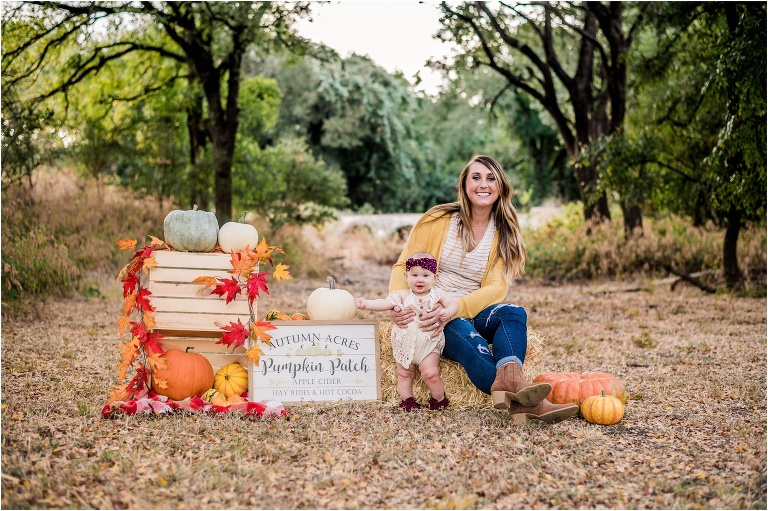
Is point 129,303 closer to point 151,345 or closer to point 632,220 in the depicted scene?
point 151,345

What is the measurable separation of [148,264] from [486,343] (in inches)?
76.9

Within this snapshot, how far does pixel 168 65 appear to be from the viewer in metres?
14.6

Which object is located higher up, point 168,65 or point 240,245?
point 168,65

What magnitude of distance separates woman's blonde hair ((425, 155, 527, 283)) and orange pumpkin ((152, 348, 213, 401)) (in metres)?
1.62

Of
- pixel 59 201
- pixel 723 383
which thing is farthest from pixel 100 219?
pixel 723 383

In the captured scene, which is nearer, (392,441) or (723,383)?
(392,441)

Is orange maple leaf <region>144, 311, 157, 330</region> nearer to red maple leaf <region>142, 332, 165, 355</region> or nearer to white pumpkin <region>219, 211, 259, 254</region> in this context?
red maple leaf <region>142, 332, 165, 355</region>

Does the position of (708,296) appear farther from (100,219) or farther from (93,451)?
(100,219)

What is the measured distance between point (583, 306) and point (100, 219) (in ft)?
25.0

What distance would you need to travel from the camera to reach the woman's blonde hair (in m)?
4.34

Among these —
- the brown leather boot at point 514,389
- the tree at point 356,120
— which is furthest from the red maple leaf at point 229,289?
the tree at point 356,120

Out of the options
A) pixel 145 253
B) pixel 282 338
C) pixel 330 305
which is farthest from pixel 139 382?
pixel 330 305

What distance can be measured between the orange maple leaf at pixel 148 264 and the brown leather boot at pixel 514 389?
2.02m

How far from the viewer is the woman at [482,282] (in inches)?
153
